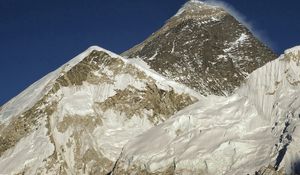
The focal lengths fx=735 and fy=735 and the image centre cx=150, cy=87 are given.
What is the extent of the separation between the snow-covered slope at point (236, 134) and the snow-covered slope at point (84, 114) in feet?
9.49

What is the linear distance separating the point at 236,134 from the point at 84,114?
12.4m

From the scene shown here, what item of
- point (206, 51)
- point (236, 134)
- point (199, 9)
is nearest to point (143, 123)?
point (236, 134)

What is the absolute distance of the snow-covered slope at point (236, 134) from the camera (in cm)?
3644

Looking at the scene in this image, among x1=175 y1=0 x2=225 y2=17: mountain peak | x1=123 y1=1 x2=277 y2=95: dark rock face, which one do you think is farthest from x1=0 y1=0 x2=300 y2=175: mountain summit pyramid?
x1=175 y1=0 x2=225 y2=17: mountain peak

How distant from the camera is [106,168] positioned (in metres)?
44.4

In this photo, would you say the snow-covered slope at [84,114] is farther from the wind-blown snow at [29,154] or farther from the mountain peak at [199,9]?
the mountain peak at [199,9]

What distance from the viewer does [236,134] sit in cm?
3953

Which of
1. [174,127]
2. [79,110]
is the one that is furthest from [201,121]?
[79,110]

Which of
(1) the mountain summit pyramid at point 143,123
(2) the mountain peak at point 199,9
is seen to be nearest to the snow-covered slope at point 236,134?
(1) the mountain summit pyramid at point 143,123

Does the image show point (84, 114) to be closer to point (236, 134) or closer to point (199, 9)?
point (236, 134)

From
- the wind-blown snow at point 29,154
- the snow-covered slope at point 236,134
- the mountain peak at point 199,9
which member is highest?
the mountain peak at point 199,9

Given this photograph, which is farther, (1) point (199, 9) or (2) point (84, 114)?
(1) point (199, 9)

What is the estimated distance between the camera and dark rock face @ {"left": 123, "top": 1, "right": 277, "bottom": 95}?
236 feet

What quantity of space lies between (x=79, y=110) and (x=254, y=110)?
1245 cm
